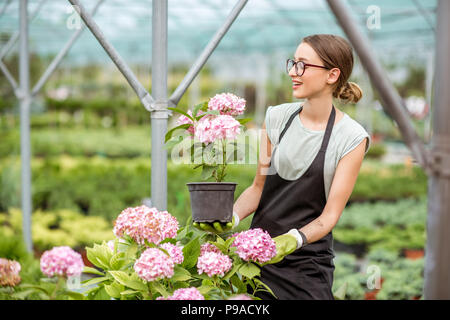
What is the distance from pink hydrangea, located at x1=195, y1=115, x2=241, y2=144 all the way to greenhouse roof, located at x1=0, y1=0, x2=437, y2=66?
18.2ft

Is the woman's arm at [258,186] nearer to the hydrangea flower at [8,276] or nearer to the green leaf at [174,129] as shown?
the green leaf at [174,129]

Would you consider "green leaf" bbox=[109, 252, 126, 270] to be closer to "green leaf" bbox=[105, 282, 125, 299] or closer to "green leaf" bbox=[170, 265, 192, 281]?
"green leaf" bbox=[105, 282, 125, 299]

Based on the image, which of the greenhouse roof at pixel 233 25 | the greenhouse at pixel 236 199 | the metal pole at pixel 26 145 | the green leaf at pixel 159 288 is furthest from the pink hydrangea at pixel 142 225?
the greenhouse roof at pixel 233 25

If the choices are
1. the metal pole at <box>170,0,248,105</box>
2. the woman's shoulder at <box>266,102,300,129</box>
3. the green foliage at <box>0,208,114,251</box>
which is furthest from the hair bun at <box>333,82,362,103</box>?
the green foliage at <box>0,208,114,251</box>

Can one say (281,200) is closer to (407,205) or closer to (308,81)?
(308,81)

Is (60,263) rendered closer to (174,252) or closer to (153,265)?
(153,265)

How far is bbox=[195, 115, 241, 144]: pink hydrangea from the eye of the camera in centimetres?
133

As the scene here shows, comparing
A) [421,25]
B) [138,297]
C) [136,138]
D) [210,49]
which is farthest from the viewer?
[136,138]

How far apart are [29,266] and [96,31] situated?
1.60m

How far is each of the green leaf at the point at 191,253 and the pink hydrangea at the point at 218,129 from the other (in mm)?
309

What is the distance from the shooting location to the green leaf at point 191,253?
1.45 m

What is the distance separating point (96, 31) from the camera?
4.99ft
